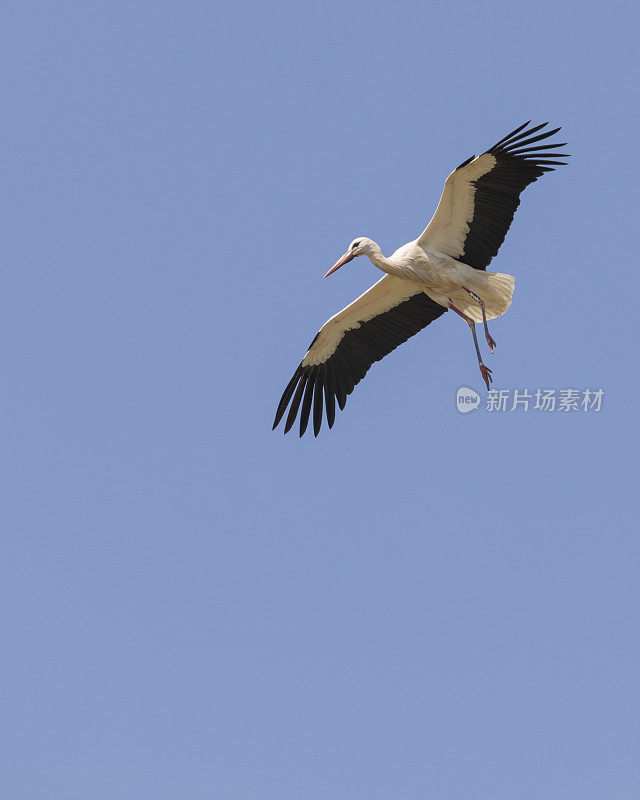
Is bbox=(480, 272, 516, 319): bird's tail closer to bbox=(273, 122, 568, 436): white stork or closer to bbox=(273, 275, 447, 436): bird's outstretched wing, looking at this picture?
bbox=(273, 122, 568, 436): white stork

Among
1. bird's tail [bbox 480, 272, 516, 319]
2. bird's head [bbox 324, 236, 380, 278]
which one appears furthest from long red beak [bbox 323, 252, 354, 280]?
bird's tail [bbox 480, 272, 516, 319]

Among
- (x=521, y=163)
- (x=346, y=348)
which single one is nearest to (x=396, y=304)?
(x=346, y=348)

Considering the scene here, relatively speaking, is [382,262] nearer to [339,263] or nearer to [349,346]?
[339,263]

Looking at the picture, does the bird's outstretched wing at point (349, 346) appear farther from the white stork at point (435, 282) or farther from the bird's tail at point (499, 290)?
the bird's tail at point (499, 290)

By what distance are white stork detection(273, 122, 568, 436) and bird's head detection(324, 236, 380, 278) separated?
0.01 metres

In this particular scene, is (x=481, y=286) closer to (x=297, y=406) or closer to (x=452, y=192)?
(x=452, y=192)

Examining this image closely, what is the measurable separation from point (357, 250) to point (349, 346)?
137cm

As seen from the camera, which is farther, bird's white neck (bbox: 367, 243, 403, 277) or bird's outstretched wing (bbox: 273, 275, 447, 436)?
bird's outstretched wing (bbox: 273, 275, 447, 436)

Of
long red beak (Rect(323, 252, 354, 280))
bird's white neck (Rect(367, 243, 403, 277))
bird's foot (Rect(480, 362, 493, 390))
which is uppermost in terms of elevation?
long red beak (Rect(323, 252, 354, 280))

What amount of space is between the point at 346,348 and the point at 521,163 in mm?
3187

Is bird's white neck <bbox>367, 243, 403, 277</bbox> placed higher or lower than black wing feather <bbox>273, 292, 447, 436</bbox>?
higher

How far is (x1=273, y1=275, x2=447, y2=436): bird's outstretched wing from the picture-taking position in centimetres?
1819

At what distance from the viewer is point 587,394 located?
62.0ft

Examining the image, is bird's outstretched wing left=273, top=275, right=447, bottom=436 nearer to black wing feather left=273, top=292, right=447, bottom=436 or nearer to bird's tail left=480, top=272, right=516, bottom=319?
black wing feather left=273, top=292, right=447, bottom=436
